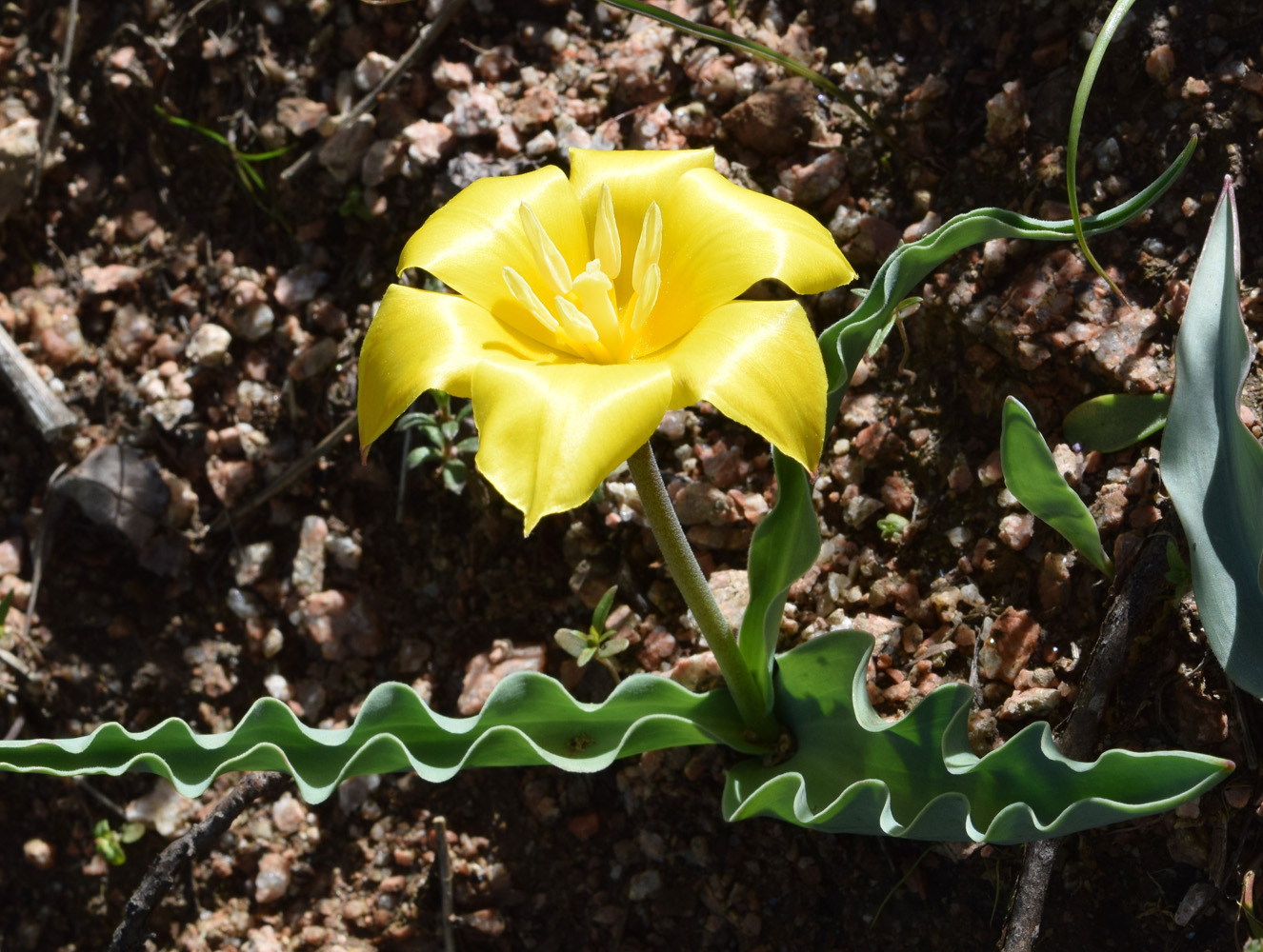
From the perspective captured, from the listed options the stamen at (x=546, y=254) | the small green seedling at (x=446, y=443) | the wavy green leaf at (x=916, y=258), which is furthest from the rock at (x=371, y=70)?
the wavy green leaf at (x=916, y=258)

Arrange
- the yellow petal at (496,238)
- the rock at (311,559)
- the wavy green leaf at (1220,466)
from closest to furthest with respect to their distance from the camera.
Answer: the wavy green leaf at (1220,466) → the yellow petal at (496,238) → the rock at (311,559)

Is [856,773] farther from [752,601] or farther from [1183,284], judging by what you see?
[1183,284]

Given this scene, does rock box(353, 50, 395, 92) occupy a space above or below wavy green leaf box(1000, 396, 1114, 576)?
above

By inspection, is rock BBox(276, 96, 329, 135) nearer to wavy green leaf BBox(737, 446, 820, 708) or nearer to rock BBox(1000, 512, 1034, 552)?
wavy green leaf BBox(737, 446, 820, 708)

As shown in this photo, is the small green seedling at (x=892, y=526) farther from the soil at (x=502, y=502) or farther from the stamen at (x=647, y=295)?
the stamen at (x=647, y=295)

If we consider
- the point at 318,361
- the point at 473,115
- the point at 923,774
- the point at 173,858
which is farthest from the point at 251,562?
the point at 923,774

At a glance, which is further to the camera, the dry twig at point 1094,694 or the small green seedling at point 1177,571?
the small green seedling at point 1177,571

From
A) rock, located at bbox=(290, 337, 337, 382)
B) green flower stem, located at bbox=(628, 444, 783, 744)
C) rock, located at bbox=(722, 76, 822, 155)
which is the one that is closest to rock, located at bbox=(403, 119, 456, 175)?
rock, located at bbox=(290, 337, 337, 382)
